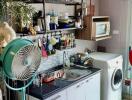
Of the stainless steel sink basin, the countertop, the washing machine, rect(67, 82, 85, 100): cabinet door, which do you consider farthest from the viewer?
the washing machine

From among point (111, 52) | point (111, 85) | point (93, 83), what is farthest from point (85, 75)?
point (111, 52)

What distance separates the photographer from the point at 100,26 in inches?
138

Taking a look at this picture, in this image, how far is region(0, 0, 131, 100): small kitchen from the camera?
1662 mm

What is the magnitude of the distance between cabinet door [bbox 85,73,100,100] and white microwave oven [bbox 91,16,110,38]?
76 cm

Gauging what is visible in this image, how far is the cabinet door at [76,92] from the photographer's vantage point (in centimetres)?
249

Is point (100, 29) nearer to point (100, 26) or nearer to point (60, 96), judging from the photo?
point (100, 26)

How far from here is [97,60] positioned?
129 inches

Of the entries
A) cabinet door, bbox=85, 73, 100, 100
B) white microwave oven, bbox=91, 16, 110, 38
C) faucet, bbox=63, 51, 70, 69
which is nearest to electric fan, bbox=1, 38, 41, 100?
cabinet door, bbox=85, 73, 100, 100

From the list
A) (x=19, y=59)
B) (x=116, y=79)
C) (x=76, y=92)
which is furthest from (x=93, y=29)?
(x=19, y=59)

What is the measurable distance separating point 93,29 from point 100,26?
213 millimetres

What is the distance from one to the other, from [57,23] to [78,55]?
2.90 feet

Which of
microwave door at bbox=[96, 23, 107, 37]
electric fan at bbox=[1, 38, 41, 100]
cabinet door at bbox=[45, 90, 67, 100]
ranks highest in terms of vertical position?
microwave door at bbox=[96, 23, 107, 37]

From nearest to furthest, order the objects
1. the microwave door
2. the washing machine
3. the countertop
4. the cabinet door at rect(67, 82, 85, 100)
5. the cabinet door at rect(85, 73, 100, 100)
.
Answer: the countertop < the cabinet door at rect(67, 82, 85, 100) < the cabinet door at rect(85, 73, 100, 100) < the washing machine < the microwave door

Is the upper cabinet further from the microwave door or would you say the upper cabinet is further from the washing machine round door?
the washing machine round door
